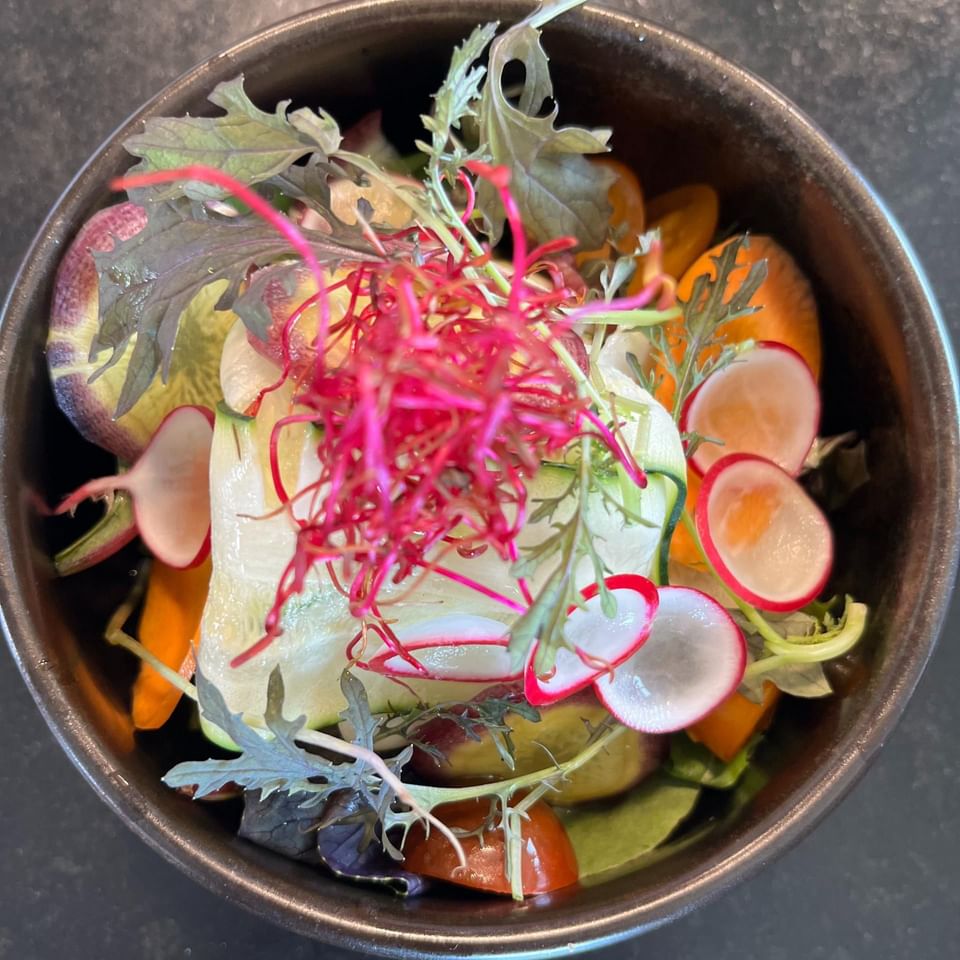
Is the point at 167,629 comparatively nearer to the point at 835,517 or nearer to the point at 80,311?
the point at 80,311

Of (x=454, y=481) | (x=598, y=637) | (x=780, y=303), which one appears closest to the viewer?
(x=454, y=481)

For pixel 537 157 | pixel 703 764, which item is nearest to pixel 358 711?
pixel 703 764

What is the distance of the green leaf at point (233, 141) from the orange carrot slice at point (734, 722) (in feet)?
1.58

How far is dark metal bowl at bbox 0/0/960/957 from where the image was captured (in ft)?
1.99

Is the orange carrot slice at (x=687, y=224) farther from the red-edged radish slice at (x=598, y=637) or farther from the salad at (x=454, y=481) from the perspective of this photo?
the red-edged radish slice at (x=598, y=637)

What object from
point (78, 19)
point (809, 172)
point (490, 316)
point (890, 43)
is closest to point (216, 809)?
point (490, 316)

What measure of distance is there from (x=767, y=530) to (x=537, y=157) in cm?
32

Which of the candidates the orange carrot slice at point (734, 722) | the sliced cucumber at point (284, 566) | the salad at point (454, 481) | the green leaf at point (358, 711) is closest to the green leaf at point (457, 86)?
the salad at point (454, 481)

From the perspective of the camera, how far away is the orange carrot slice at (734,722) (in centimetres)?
70

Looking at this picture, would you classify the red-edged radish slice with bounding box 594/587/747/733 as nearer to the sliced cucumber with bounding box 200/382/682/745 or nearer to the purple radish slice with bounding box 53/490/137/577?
the sliced cucumber with bounding box 200/382/682/745

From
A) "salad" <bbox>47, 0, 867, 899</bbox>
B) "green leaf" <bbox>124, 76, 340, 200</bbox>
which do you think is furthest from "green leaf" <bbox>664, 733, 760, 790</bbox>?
"green leaf" <bbox>124, 76, 340, 200</bbox>

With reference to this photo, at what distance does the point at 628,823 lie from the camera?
712 millimetres

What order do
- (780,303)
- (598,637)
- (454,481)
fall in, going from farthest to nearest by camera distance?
(780,303) < (598,637) < (454,481)

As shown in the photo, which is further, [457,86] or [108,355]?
[108,355]
